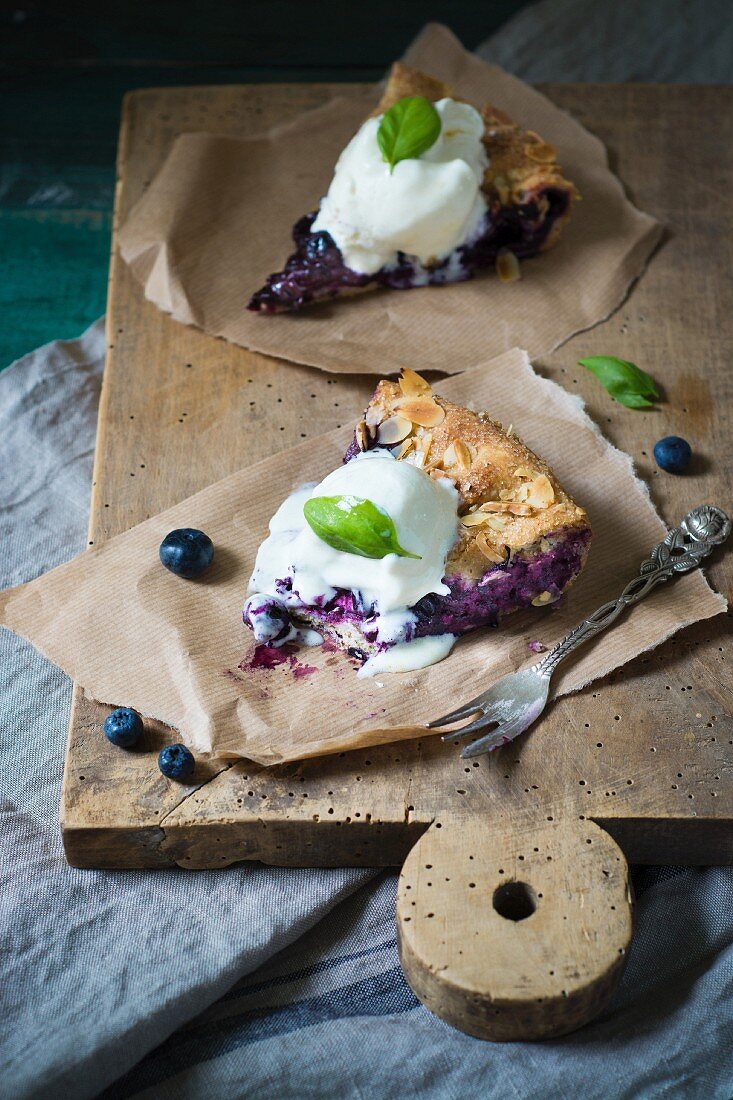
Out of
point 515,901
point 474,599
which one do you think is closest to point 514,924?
point 515,901

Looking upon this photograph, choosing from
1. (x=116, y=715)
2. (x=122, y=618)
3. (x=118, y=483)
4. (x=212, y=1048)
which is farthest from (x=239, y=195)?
(x=212, y=1048)

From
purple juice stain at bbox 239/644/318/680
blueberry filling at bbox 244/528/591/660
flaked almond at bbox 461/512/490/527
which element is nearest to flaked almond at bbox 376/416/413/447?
flaked almond at bbox 461/512/490/527

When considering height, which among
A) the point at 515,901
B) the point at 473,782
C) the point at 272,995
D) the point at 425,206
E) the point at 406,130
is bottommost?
the point at 272,995

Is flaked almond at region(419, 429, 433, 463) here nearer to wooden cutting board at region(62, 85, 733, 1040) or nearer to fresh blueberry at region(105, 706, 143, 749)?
wooden cutting board at region(62, 85, 733, 1040)

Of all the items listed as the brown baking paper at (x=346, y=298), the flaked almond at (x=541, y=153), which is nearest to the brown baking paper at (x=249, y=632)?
the brown baking paper at (x=346, y=298)

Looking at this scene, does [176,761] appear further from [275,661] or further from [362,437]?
[362,437]

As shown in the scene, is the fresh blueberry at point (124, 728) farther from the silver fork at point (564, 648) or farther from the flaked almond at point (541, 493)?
the flaked almond at point (541, 493)
